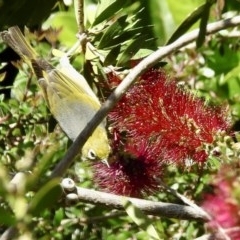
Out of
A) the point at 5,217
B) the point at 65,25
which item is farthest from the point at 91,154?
the point at 5,217

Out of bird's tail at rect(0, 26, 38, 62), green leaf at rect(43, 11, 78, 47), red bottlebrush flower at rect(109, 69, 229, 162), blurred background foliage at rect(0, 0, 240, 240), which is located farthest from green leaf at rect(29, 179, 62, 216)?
green leaf at rect(43, 11, 78, 47)

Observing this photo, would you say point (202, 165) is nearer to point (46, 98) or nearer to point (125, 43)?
point (125, 43)

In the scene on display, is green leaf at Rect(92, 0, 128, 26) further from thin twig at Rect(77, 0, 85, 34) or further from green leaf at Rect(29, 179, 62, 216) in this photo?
green leaf at Rect(29, 179, 62, 216)

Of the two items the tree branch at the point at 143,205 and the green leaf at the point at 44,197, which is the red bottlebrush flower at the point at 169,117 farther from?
the green leaf at the point at 44,197

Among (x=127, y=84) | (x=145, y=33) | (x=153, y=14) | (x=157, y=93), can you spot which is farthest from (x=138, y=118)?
(x=153, y=14)

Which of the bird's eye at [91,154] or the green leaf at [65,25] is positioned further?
the green leaf at [65,25]

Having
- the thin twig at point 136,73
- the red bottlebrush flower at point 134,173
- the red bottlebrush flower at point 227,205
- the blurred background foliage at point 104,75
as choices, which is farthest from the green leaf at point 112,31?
the red bottlebrush flower at point 227,205

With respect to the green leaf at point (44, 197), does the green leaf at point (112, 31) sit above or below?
below
